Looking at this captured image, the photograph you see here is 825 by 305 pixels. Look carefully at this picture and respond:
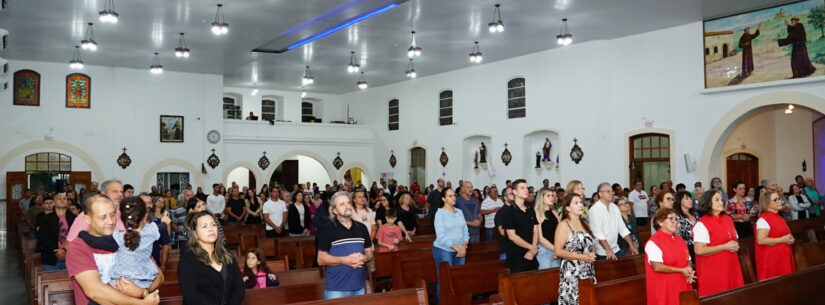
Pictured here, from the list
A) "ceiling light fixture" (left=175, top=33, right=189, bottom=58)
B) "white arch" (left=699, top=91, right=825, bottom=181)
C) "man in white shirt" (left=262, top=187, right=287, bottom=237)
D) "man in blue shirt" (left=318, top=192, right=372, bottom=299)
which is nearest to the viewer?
"man in blue shirt" (left=318, top=192, right=372, bottom=299)

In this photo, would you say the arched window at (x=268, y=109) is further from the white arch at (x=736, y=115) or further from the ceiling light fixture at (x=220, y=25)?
the white arch at (x=736, y=115)

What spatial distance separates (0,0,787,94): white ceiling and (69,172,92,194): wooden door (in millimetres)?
3389

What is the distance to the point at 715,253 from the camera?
17.3 feet

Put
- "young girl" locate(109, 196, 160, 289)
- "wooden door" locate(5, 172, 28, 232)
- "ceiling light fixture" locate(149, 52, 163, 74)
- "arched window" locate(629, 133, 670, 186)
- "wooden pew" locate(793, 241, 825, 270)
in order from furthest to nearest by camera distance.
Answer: "wooden door" locate(5, 172, 28, 232) → "ceiling light fixture" locate(149, 52, 163, 74) → "arched window" locate(629, 133, 670, 186) → "wooden pew" locate(793, 241, 825, 270) → "young girl" locate(109, 196, 160, 289)

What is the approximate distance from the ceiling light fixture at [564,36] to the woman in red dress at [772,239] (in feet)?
27.6

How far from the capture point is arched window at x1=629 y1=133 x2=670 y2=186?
15.5 metres

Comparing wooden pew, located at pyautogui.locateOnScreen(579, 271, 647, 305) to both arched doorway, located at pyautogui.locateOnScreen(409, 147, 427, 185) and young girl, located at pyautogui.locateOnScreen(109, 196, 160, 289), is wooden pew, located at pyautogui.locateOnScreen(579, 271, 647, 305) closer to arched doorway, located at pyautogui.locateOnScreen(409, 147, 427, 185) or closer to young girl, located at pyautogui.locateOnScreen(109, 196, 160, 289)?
young girl, located at pyautogui.locateOnScreen(109, 196, 160, 289)

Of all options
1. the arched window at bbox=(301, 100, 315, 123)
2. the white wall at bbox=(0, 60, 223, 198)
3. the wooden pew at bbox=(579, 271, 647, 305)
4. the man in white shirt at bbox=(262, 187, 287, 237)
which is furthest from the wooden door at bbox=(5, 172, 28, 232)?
the wooden pew at bbox=(579, 271, 647, 305)

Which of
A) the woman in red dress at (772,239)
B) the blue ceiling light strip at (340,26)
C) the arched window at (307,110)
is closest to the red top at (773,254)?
A: the woman in red dress at (772,239)

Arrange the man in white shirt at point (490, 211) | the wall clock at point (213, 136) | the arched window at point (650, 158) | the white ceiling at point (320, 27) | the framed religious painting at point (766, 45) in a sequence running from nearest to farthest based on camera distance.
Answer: the man in white shirt at point (490, 211) → the framed religious painting at point (766, 45) → the white ceiling at point (320, 27) → the arched window at point (650, 158) → the wall clock at point (213, 136)

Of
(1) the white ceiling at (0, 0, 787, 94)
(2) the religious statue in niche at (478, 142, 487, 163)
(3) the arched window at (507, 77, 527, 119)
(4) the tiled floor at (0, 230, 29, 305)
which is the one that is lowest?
(4) the tiled floor at (0, 230, 29, 305)

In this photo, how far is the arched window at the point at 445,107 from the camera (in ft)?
70.8

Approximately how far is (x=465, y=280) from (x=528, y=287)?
95cm

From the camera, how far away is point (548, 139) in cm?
1820
